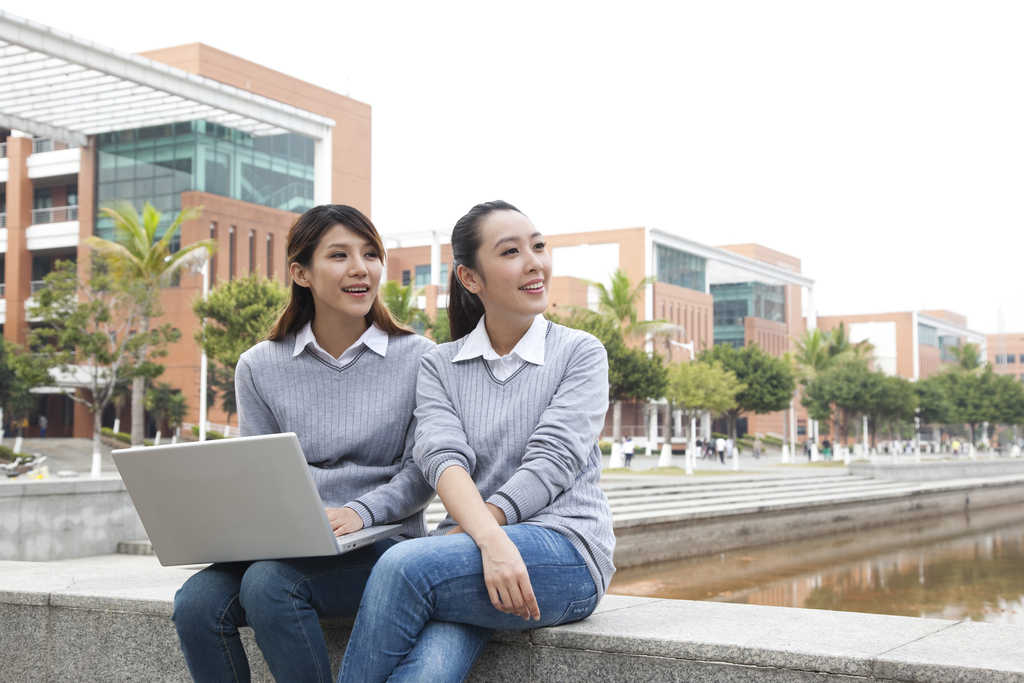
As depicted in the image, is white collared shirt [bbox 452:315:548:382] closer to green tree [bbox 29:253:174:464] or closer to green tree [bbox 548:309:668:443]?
green tree [bbox 29:253:174:464]

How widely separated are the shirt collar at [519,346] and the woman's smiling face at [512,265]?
0.20ft

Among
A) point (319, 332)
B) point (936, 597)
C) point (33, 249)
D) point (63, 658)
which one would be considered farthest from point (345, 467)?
point (33, 249)

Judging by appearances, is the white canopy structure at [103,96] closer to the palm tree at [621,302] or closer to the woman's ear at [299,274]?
the palm tree at [621,302]

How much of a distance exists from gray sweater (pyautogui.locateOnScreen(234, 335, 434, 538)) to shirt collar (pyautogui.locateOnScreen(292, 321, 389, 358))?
0.03 m

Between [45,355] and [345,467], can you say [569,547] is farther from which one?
[45,355]

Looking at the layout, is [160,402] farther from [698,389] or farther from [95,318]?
[698,389]

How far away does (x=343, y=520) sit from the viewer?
2377 millimetres

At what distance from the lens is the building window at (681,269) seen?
5538 cm

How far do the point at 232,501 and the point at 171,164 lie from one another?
120 feet

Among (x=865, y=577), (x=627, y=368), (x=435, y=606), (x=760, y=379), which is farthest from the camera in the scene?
(x=760, y=379)

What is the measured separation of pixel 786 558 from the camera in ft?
47.2

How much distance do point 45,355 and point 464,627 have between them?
21816 millimetres

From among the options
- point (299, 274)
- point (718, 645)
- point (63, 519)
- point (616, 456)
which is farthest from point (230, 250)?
point (718, 645)

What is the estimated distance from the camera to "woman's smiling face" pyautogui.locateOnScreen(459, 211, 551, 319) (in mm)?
2451
